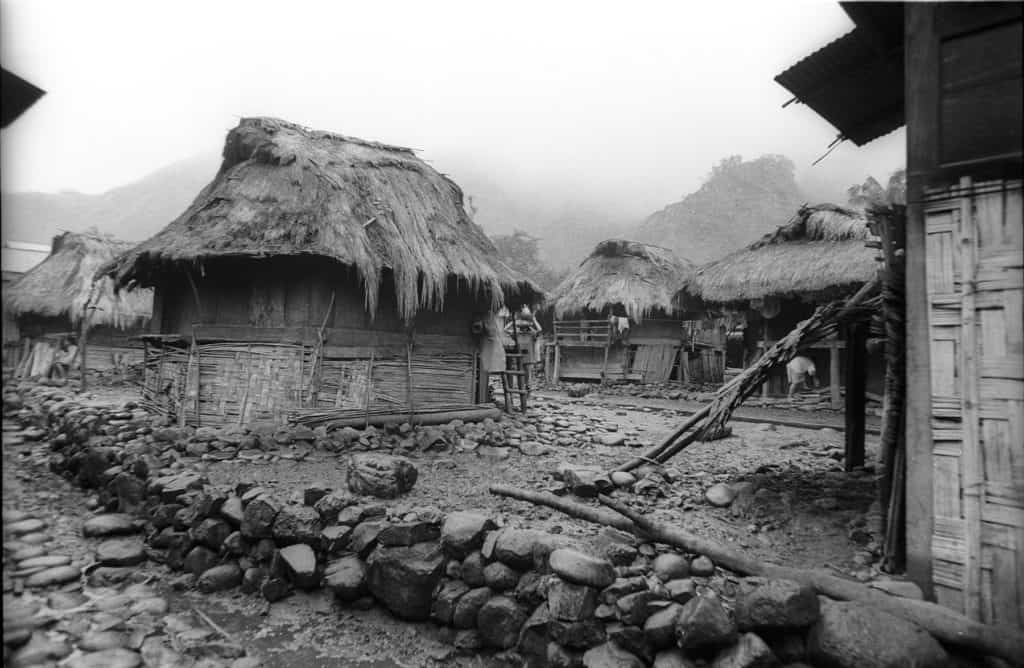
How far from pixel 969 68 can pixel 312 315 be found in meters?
7.55

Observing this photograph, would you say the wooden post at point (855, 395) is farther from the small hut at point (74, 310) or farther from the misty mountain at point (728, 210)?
the misty mountain at point (728, 210)

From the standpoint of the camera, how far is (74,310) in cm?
1459

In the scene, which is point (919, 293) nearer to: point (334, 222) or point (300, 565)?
point (300, 565)

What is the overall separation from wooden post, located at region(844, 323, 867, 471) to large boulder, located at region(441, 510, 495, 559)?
4.03 metres

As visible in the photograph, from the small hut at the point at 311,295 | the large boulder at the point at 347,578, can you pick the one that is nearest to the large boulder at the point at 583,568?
the large boulder at the point at 347,578

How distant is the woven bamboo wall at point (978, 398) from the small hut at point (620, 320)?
43.2ft

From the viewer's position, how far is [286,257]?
25.1 feet

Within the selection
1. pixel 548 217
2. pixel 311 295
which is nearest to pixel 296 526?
pixel 311 295

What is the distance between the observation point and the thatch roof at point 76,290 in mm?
14602

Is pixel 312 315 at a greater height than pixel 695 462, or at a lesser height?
greater

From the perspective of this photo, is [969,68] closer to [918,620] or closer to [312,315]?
[918,620]

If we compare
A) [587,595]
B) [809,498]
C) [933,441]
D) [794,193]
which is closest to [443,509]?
[587,595]

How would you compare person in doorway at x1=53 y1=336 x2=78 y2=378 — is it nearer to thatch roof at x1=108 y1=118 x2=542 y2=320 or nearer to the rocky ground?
thatch roof at x1=108 y1=118 x2=542 y2=320

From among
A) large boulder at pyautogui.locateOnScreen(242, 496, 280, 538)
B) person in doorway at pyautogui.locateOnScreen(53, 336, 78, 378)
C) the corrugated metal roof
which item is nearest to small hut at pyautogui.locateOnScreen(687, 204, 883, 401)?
the corrugated metal roof
